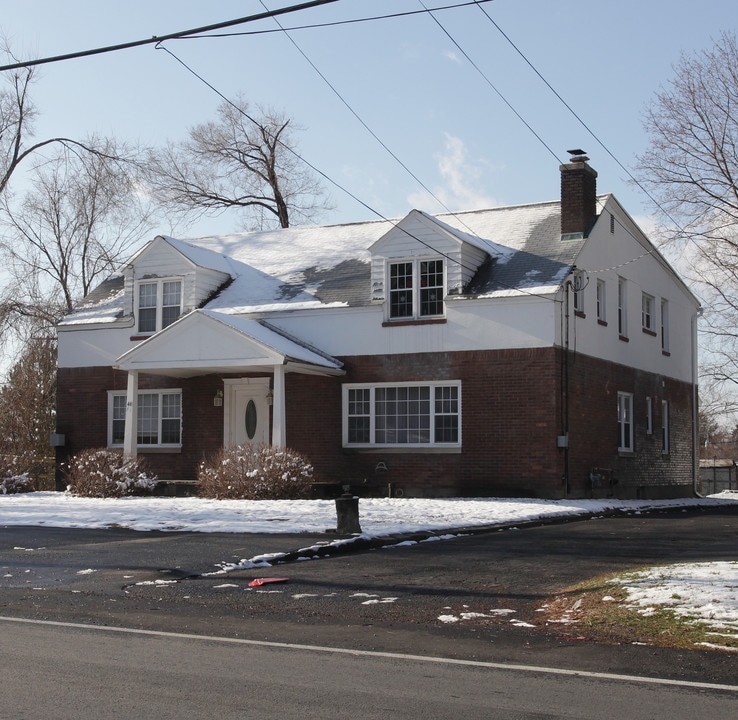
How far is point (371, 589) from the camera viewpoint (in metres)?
10.8

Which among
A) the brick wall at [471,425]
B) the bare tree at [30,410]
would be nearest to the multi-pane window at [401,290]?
the brick wall at [471,425]

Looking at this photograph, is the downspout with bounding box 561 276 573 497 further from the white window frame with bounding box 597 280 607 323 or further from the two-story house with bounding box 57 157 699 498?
the white window frame with bounding box 597 280 607 323

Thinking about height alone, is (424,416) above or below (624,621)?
above

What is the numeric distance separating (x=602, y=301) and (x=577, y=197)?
9.98 feet

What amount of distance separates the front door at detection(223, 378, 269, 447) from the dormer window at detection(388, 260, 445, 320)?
13.7ft

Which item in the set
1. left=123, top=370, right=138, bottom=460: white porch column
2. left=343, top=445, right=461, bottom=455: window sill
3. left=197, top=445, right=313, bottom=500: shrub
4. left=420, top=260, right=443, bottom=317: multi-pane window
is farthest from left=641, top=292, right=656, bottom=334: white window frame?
left=123, top=370, right=138, bottom=460: white porch column

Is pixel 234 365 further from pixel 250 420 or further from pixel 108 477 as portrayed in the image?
pixel 108 477

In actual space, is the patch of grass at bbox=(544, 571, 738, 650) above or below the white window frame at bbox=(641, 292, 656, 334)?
below

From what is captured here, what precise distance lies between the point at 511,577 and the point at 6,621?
5.51 meters

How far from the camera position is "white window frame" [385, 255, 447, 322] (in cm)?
2458

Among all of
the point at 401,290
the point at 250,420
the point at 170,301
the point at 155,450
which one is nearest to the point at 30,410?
the point at 155,450

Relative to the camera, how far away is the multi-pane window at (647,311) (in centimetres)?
3005

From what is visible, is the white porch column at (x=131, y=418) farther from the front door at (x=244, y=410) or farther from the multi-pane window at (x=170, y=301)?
the multi-pane window at (x=170, y=301)

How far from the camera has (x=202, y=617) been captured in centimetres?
930
